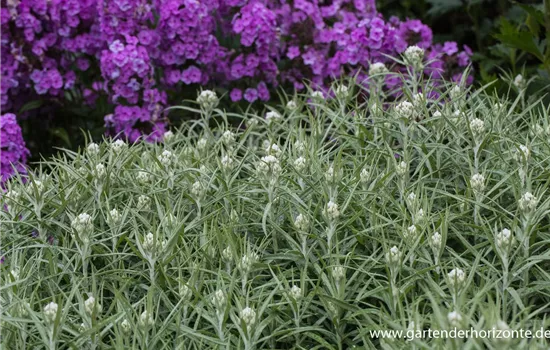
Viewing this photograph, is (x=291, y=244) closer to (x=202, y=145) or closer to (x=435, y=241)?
(x=435, y=241)

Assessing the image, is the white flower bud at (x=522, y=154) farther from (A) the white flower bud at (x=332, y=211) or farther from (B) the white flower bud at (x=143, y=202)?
(B) the white flower bud at (x=143, y=202)

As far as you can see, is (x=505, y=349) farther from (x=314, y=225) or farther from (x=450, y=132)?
(x=450, y=132)

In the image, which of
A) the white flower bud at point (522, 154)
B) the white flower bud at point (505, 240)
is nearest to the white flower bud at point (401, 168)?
the white flower bud at point (522, 154)

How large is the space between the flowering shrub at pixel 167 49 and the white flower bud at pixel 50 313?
1940 millimetres

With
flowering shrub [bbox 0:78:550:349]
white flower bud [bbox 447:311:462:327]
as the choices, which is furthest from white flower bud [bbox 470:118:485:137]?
white flower bud [bbox 447:311:462:327]

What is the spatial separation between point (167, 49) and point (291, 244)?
6.63 ft

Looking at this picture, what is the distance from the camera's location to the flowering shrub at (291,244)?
1.66 m

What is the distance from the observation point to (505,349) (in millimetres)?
1354

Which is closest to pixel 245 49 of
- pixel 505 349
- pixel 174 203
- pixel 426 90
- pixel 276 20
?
pixel 276 20

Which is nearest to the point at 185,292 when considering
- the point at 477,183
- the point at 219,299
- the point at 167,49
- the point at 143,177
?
the point at 219,299

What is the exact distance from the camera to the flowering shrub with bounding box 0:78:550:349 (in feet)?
5.45

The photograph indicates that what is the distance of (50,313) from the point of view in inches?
61.9

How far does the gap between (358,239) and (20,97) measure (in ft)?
7.79

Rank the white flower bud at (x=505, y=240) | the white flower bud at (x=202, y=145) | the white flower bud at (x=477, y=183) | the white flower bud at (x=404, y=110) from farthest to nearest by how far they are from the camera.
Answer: the white flower bud at (x=202, y=145) → the white flower bud at (x=404, y=110) → the white flower bud at (x=477, y=183) → the white flower bud at (x=505, y=240)
